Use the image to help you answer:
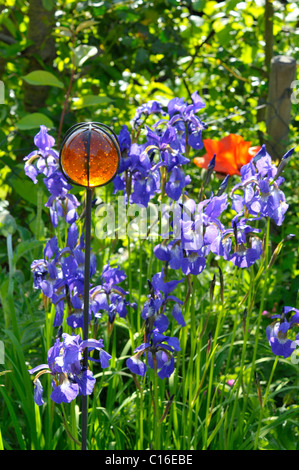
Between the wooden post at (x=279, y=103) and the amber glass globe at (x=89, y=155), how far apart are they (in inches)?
65.6

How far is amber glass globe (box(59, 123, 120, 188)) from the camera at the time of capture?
3.94 ft

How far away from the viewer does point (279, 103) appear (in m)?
2.78

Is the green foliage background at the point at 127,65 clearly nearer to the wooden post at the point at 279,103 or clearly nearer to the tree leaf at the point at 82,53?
the wooden post at the point at 279,103

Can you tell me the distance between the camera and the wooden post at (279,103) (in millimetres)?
2744

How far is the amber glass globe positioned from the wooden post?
65.6 inches

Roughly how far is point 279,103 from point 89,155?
1785mm

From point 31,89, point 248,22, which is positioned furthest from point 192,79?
point 31,89

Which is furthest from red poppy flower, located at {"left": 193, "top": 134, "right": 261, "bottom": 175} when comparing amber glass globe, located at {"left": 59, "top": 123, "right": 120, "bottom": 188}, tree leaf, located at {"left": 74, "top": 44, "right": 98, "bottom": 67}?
amber glass globe, located at {"left": 59, "top": 123, "right": 120, "bottom": 188}

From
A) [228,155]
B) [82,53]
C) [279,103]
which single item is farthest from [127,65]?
[228,155]

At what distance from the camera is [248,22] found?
3.23 metres

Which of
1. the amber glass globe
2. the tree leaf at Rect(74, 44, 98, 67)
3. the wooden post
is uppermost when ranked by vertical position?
the tree leaf at Rect(74, 44, 98, 67)

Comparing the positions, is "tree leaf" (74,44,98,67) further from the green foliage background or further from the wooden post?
the wooden post

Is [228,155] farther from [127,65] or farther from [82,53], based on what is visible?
[127,65]
